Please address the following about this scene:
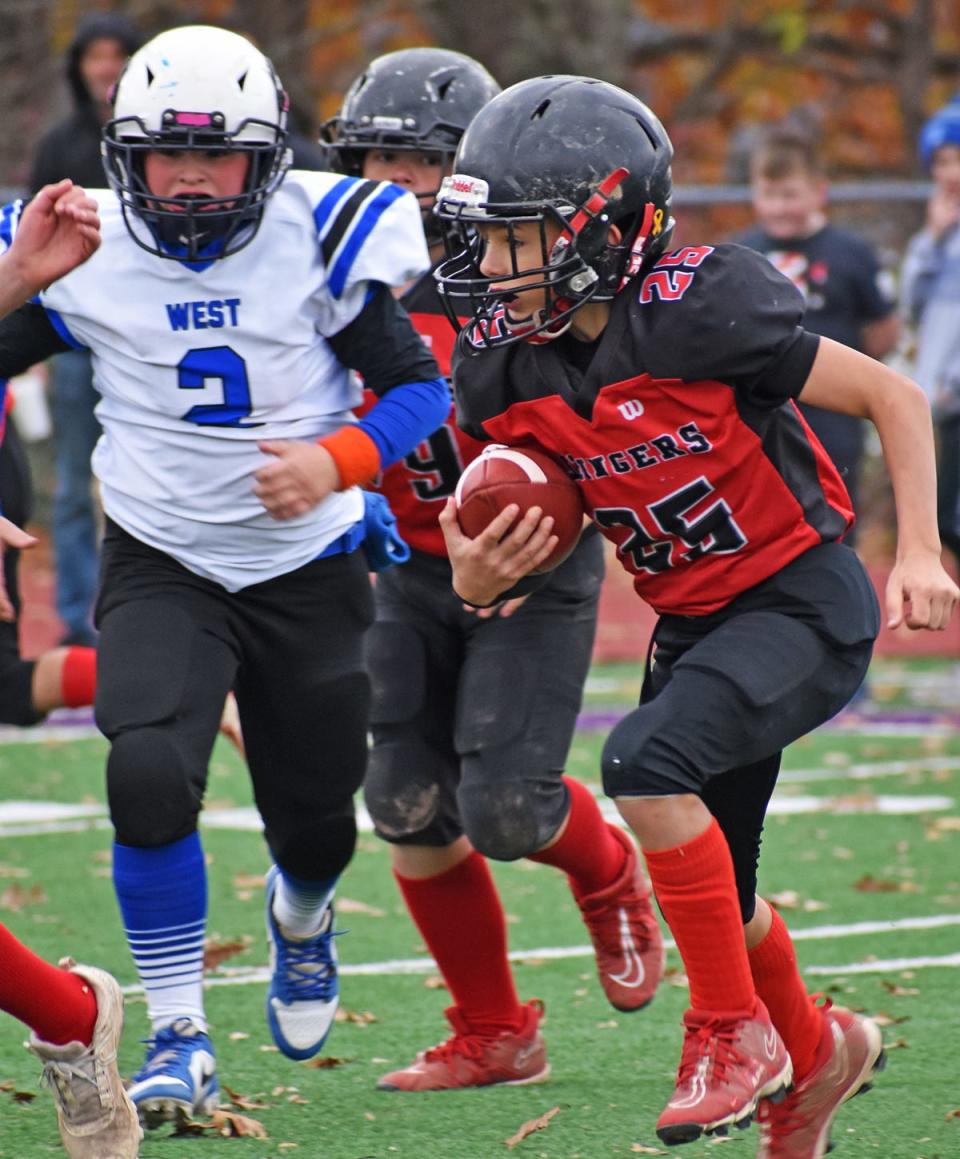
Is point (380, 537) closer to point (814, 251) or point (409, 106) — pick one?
point (409, 106)

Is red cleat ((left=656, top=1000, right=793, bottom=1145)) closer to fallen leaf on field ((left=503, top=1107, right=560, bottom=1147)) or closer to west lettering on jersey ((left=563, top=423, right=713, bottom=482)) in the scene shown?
fallen leaf on field ((left=503, top=1107, right=560, bottom=1147))

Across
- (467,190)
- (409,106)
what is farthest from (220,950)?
(467,190)

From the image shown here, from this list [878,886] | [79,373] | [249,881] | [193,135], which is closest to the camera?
[193,135]

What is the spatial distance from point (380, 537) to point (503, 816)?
24.1 inches

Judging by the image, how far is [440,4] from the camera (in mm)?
15094

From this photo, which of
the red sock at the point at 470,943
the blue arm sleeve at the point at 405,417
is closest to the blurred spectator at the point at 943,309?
the red sock at the point at 470,943

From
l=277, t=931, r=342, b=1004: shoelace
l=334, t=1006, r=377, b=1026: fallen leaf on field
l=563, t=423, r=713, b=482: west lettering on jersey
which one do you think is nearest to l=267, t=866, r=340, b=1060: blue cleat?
l=277, t=931, r=342, b=1004: shoelace

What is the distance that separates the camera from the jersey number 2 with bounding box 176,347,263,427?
382cm

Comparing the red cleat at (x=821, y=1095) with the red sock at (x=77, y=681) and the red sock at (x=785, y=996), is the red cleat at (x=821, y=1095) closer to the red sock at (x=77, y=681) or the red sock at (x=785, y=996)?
the red sock at (x=785, y=996)

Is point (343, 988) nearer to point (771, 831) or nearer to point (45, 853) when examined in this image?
point (45, 853)

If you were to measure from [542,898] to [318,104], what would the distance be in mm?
12885

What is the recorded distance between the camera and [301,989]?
13.3ft

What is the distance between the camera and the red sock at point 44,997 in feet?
10.3

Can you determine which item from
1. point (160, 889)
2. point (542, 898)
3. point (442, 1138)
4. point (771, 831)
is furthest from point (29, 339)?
point (771, 831)
